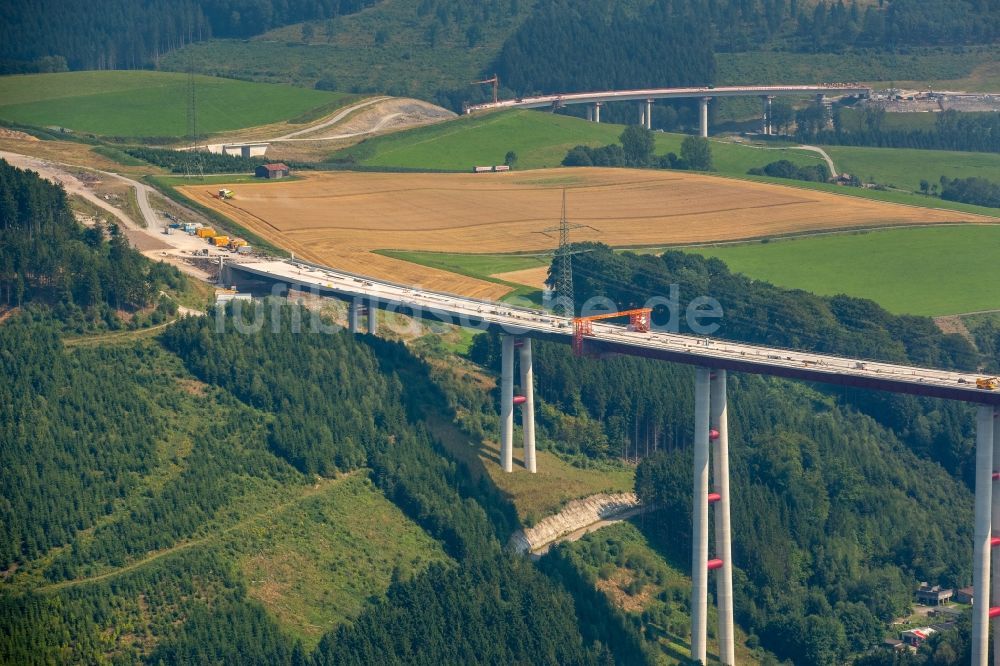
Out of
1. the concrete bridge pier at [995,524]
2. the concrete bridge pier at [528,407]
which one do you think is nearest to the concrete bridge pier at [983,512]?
the concrete bridge pier at [995,524]

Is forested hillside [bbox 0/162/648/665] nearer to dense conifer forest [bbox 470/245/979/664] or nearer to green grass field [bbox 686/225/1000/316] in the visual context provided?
dense conifer forest [bbox 470/245/979/664]

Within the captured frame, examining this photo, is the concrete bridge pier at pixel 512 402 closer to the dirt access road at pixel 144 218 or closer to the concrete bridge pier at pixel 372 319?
the concrete bridge pier at pixel 372 319

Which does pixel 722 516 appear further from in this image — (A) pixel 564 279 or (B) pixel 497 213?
(B) pixel 497 213

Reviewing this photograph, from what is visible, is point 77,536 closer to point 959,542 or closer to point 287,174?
point 959,542

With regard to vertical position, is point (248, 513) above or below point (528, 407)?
below

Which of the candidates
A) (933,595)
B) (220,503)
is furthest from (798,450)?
(220,503)

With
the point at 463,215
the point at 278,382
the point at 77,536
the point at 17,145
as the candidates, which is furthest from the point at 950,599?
the point at 17,145

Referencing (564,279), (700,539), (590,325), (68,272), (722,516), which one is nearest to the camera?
(700,539)
